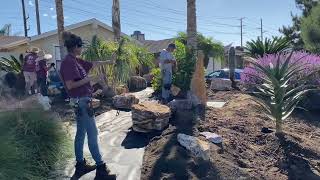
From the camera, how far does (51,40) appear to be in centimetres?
2277

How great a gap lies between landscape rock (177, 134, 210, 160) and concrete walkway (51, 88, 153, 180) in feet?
2.03

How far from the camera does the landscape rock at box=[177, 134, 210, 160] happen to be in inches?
238

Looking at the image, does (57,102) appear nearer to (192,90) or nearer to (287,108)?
(192,90)

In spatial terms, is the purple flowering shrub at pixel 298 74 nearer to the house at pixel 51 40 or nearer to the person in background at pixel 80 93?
the person in background at pixel 80 93

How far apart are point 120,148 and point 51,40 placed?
1692 cm

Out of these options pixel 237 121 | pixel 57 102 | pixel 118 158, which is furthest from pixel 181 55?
pixel 118 158

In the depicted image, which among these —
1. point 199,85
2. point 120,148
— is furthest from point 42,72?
point 120,148

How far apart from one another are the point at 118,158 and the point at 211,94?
25.7ft

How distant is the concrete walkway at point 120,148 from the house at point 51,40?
1411 centimetres

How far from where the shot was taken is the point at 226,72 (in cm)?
1964

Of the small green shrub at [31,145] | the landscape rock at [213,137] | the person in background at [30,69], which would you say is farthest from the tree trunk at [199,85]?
the small green shrub at [31,145]

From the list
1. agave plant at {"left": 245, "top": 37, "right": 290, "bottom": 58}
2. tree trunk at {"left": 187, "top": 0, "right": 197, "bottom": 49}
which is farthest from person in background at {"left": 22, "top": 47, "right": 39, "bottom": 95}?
agave plant at {"left": 245, "top": 37, "right": 290, "bottom": 58}

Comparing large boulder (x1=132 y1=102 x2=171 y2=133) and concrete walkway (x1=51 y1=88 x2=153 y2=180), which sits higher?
large boulder (x1=132 y1=102 x2=171 y2=133)

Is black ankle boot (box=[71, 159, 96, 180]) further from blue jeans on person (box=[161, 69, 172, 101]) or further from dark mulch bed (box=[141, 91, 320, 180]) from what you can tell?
blue jeans on person (box=[161, 69, 172, 101])
